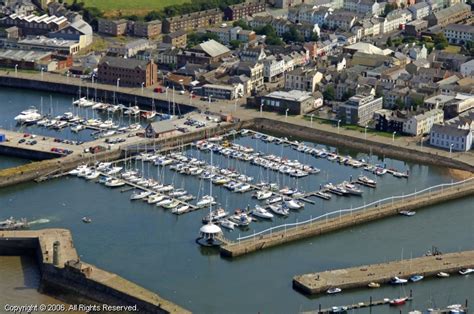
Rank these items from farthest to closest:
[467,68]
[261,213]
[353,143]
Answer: [467,68] → [353,143] → [261,213]

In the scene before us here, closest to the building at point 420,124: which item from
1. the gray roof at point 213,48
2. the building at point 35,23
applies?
the gray roof at point 213,48

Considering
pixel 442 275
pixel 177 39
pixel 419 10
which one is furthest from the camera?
pixel 419 10

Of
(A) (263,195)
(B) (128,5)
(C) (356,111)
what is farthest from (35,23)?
(A) (263,195)

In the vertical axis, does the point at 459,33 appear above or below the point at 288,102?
above

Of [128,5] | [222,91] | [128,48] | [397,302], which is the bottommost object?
[397,302]

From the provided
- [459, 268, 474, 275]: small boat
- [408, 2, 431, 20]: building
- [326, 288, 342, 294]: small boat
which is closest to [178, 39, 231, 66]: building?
[408, 2, 431, 20]: building

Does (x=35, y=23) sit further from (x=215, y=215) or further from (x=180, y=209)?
(x=215, y=215)

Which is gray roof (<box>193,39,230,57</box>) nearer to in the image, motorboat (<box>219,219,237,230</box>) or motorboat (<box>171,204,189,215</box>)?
motorboat (<box>171,204,189,215</box>)
